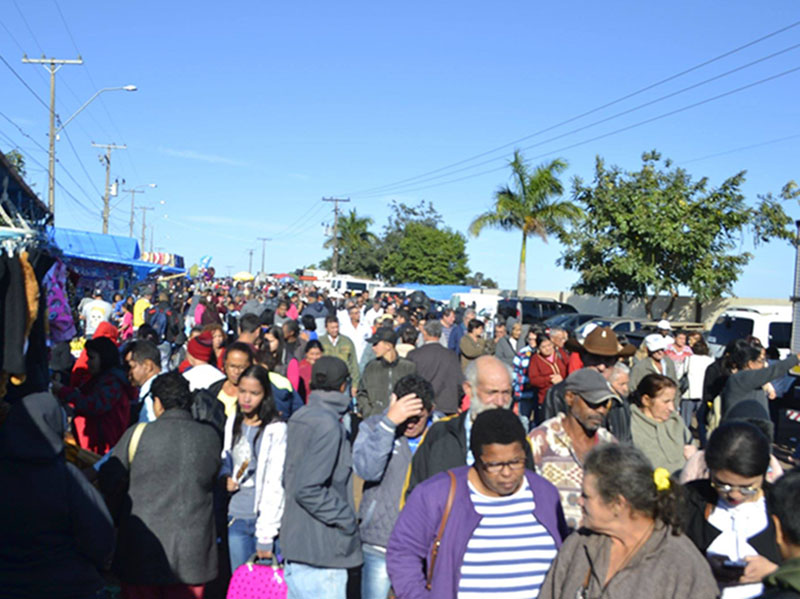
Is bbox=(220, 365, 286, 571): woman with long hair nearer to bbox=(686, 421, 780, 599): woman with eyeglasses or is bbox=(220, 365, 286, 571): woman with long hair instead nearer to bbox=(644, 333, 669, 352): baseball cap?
bbox=(686, 421, 780, 599): woman with eyeglasses

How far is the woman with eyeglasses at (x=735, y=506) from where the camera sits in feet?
11.1

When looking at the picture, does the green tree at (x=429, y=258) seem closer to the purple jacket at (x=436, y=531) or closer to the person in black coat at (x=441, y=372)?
the person in black coat at (x=441, y=372)

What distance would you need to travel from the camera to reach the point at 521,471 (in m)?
3.34

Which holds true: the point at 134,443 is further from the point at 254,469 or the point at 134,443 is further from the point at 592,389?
the point at 592,389

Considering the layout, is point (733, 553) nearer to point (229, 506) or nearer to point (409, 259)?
point (229, 506)

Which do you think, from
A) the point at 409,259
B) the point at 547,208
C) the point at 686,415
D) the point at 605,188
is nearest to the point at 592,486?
the point at 686,415

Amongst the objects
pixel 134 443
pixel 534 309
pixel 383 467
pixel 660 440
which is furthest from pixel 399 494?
pixel 534 309

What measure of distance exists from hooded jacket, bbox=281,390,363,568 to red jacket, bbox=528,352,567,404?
5306 mm

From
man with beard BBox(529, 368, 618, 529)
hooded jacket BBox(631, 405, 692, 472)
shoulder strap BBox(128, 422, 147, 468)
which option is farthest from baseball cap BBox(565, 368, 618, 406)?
shoulder strap BBox(128, 422, 147, 468)

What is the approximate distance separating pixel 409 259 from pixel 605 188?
45.8 metres

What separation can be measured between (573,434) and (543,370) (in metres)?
5.38

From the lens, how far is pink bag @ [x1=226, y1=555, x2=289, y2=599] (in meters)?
4.43

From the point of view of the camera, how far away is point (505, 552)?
332 centimetres

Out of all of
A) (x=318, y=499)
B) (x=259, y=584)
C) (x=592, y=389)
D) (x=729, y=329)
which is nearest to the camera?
(x=592, y=389)
